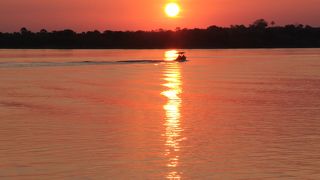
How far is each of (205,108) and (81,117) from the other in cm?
586

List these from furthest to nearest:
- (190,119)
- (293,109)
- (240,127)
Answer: (293,109) → (190,119) → (240,127)

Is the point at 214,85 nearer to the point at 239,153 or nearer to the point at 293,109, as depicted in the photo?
the point at 293,109

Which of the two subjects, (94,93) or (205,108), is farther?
(94,93)

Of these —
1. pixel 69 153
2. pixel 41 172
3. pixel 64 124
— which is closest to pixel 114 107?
pixel 64 124

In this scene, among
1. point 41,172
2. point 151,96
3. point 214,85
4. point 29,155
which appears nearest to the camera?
point 41,172

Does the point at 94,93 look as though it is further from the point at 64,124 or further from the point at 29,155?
the point at 29,155

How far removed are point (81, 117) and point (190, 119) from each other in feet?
13.1

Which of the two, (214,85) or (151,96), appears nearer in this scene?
(151,96)

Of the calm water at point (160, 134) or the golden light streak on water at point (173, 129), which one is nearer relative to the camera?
the calm water at point (160, 134)

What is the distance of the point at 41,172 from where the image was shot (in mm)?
14617

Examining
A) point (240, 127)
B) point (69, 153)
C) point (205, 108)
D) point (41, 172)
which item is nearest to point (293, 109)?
point (205, 108)

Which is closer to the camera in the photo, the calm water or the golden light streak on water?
the calm water

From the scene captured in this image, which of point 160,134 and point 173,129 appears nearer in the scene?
point 160,134

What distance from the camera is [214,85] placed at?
42.3 metres
